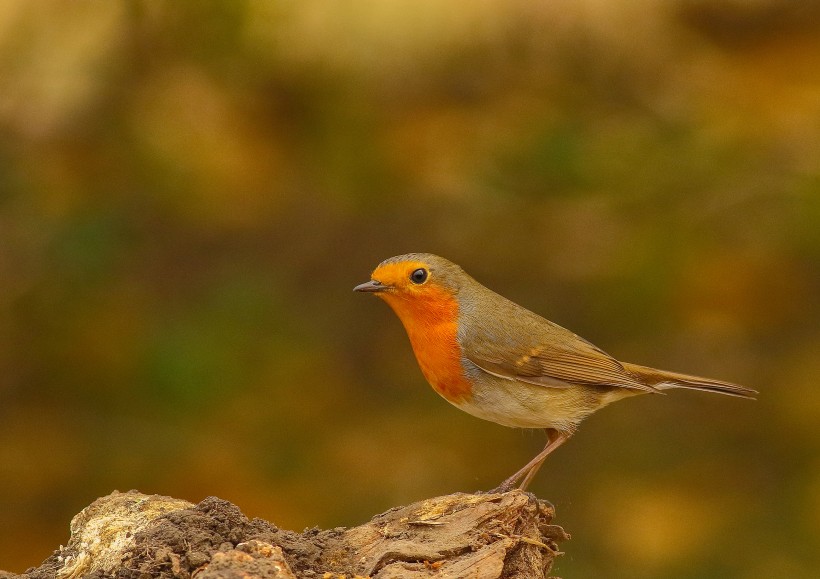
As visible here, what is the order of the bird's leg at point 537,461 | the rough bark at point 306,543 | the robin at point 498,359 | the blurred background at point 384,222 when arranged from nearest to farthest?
the rough bark at point 306,543, the bird's leg at point 537,461, the robin at point 498,359, the blurred background at point 384,222

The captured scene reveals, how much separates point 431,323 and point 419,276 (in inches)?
7.9

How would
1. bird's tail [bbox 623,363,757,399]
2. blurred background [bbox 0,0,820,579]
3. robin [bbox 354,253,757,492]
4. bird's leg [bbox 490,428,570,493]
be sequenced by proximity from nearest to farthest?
bird's leg [bbox 490,428,570,493] → robin [bbox 354,253,757,492] → bird's tail [bbox 623,363,757,399] → blurred background [bbox 0,0,820,579]

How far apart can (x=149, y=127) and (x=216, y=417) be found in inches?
61.0

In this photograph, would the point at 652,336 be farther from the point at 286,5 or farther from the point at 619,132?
the point at 286,5

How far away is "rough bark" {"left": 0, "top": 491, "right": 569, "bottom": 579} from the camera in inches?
105

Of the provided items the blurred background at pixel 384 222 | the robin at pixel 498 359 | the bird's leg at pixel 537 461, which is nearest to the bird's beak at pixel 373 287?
the robin at pixel 498 359

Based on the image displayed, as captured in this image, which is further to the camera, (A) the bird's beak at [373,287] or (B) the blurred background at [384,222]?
(B) the blurred background at [384,222]

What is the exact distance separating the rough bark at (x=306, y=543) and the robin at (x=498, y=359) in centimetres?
96

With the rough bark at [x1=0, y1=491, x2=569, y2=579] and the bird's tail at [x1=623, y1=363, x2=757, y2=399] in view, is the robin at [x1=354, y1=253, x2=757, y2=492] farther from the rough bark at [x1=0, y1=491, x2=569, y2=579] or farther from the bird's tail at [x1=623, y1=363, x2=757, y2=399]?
the rough bark at [x1=0, y1=491, x2=569, y2=579]

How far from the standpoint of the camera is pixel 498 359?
435cm

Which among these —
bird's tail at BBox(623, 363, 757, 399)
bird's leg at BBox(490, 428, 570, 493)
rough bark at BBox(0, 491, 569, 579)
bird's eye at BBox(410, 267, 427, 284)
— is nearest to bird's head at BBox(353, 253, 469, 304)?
bird's eye at BBox(410, 267, 427, 284)

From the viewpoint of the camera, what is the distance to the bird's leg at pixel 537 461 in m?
3.98

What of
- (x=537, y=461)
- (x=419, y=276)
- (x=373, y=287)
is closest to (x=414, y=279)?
(x=419, y=276)

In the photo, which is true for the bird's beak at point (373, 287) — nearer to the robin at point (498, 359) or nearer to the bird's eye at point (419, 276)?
the robin at point (498, 359)
